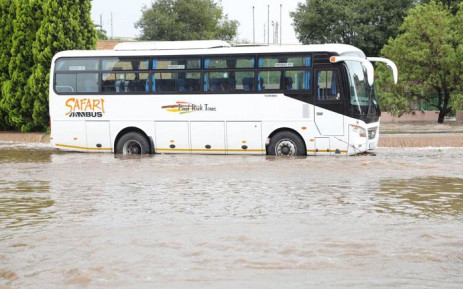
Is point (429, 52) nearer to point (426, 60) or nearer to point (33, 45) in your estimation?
point (426, 60)

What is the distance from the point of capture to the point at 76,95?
927 inches

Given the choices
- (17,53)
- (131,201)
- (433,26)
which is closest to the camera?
(131,201)

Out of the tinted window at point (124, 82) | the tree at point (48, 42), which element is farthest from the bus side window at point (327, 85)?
the tree at point (48, 42)

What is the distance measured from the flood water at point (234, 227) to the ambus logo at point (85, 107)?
5206mm

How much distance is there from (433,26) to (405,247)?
106 ft

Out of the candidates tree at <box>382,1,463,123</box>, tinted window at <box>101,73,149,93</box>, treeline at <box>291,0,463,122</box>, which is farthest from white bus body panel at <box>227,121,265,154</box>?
tree at <box>382,1,463,123</box>

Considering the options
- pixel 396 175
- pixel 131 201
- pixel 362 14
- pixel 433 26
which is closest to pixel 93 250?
pixel 131 201

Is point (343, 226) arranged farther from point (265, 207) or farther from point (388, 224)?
point (265, 207)

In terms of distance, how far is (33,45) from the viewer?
99.0 feet

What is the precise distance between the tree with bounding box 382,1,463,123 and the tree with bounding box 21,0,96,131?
1697cm

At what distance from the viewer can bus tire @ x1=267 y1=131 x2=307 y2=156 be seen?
21.3 metres

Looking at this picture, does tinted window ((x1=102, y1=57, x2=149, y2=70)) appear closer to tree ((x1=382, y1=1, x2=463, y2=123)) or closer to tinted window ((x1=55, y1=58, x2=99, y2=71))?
tinted window ((x1=55, y1=58, x2=99, y2=71))

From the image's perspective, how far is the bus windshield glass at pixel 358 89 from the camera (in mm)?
20875

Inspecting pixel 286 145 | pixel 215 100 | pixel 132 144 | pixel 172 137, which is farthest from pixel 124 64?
pixel 286 145
